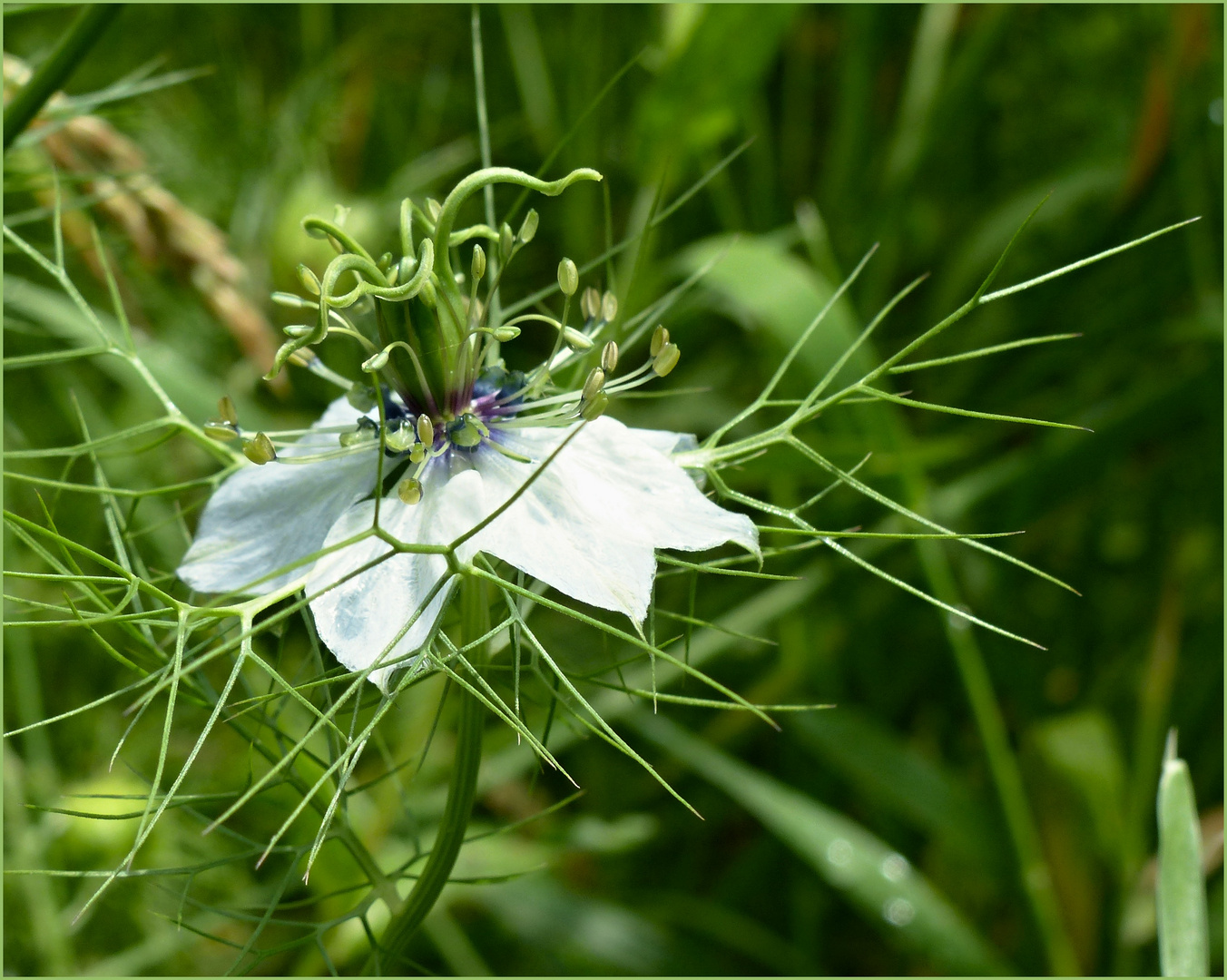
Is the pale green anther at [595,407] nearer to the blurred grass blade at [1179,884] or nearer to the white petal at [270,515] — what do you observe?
the white petal at [270,515]

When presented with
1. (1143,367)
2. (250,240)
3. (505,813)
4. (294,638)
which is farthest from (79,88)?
(1143,367)

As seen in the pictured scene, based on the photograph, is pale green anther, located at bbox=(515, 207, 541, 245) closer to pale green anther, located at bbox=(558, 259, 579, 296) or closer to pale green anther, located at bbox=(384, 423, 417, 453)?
pale green anther, located at bbox=(558, 259, 579, 296)

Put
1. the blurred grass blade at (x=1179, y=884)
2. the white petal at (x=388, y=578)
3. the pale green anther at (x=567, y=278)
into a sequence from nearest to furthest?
the white petal at (x=388, y=578) → the pale green anther at (x=567, y=278) → the blurred grass blade at (x=1179, y=884)

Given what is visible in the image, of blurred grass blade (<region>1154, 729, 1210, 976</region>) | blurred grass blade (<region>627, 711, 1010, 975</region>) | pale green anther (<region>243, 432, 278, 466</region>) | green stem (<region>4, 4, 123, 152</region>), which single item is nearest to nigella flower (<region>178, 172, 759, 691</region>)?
pale green anther (<region>243, 432, 278, 466</region>)

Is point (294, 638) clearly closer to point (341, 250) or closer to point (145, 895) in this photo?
point (145, 895)

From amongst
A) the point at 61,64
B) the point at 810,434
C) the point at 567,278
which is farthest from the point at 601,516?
the point at 810,434

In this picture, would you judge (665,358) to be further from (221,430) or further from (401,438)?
(221,430)

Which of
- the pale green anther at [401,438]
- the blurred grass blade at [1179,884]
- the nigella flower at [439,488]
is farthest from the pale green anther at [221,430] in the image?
the blurred grass blade at [1179,884]

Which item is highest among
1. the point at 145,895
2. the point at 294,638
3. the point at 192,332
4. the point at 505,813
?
the point at 192,332
